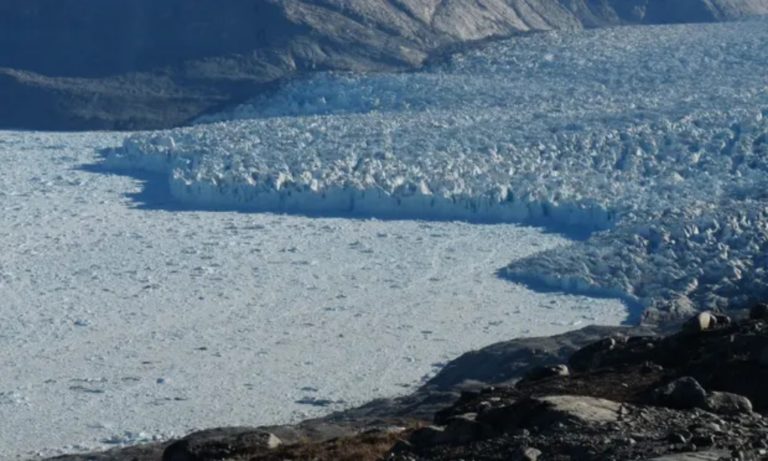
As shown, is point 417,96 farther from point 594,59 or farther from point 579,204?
point 579,204

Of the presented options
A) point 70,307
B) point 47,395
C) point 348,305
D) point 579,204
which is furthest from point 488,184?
point 47,395

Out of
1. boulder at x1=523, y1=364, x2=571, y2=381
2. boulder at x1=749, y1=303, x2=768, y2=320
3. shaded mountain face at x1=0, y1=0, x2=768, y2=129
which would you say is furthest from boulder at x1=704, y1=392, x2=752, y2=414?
shaded mountain face at x1=0, y1=0, x2=768, y2=129

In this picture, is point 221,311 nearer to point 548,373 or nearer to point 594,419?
point 548,373

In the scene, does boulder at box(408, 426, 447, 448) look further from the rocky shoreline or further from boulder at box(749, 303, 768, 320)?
boulder at box(749, 303, 768, 320)

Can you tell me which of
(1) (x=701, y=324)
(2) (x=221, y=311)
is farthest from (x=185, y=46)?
(1) (x=701, y=324)

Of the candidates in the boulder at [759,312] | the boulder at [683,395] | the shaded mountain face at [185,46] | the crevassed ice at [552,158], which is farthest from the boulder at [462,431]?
the shaded mountain face at [185,46]
